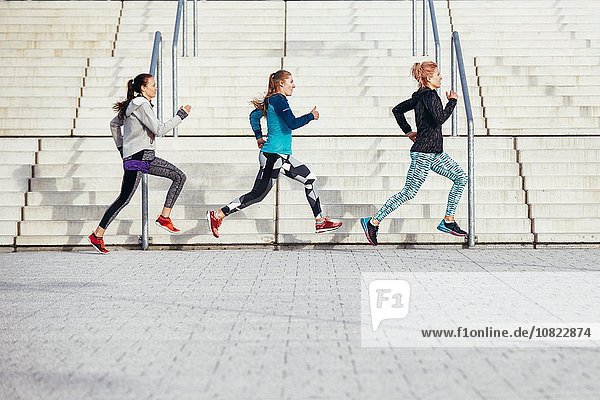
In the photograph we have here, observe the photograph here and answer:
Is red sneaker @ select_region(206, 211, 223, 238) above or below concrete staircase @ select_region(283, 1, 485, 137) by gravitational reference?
below

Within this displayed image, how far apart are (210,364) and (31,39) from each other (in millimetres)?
12576

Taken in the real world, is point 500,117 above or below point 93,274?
above

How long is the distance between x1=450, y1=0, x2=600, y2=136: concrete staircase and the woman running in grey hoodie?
183 inches

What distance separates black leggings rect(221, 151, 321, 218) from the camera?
10500 millimetres

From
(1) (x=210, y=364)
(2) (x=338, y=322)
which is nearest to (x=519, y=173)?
(2) (x=338, y=322)

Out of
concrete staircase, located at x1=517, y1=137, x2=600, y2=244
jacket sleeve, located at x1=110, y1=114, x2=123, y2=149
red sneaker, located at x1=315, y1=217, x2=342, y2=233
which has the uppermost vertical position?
jacket sleeve, located at x1=110, y1=114, x2=123, y2=149

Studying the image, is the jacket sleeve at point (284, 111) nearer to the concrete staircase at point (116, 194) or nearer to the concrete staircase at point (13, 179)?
the concrete staircase at point (116, 194)

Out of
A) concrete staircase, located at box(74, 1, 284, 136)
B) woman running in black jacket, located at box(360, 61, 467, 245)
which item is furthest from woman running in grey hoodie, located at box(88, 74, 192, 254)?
concrete staircase, located at box(74, 1, 284, 136)

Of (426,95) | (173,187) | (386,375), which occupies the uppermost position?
(426,95)

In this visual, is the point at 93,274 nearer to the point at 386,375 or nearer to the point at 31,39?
the point at 386,375

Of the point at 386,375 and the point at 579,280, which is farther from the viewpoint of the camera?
the point at 579,280

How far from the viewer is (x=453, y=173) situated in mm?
10500

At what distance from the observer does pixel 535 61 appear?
49.9ft

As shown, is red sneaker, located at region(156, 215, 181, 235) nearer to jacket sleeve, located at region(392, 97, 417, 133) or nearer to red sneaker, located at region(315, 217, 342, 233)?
red sneaker, located at region(315, 217, 342, 233)
